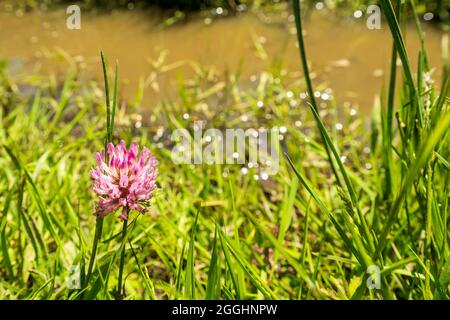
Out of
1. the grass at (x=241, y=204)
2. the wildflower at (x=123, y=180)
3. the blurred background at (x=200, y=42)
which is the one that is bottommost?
the grass at (x=241, y=204)

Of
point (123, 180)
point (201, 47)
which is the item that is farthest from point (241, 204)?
point (201, 47)

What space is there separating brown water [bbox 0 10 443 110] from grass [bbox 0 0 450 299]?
14 centimetres

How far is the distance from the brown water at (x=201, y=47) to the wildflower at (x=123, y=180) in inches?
57.4

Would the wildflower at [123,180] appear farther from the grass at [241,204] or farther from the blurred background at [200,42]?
the blurred background at [200,42]

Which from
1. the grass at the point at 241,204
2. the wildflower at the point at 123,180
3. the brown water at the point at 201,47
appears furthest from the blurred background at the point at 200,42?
the wildflower at the point at 123,180

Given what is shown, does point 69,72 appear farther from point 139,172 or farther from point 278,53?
point 139,172

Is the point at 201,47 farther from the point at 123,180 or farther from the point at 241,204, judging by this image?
the point at 123,180

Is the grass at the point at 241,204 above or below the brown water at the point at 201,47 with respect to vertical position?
below

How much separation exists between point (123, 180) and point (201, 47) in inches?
74.1

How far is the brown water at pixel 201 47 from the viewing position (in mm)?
2316

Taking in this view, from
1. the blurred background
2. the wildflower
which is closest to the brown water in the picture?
the blurred background

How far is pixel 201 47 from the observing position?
2561mm
